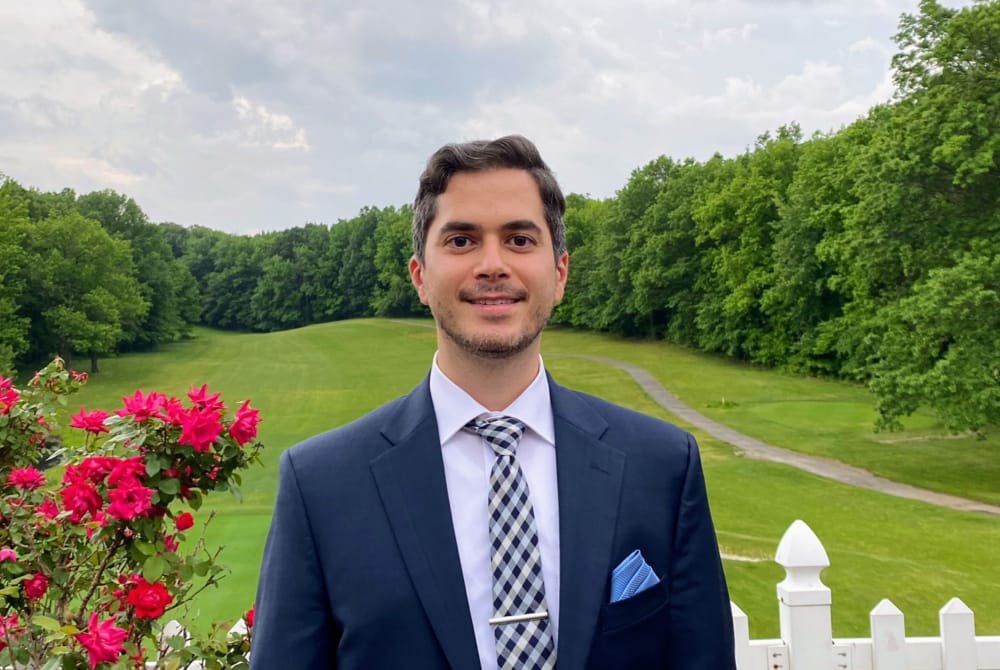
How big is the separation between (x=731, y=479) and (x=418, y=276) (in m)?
16.3

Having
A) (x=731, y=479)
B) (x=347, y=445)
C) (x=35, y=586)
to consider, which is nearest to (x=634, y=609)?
(x=347, y=445)

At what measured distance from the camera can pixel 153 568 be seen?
3.02m

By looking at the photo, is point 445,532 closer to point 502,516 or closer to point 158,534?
point 502,516

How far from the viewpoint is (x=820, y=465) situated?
1866cm

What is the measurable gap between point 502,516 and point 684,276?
145 ft

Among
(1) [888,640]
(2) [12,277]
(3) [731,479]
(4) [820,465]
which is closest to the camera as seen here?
(1) [888,640]

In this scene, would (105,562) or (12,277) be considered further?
(12,277)

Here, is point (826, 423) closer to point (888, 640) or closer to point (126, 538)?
point (888, 640)

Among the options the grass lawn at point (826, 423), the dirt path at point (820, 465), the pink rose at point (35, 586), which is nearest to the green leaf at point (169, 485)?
the pink rose at point (35, 586)

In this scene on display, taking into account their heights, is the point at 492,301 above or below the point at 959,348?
above

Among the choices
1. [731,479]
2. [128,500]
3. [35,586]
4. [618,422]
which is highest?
[618,422]

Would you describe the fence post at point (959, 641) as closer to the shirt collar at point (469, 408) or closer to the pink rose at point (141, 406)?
the shirt collar at point (469, 408)

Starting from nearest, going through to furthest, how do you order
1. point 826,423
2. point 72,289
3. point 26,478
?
1. point 26,478
2. point 826,423
3. point 72,289

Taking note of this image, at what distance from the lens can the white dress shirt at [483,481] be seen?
1.76 m
